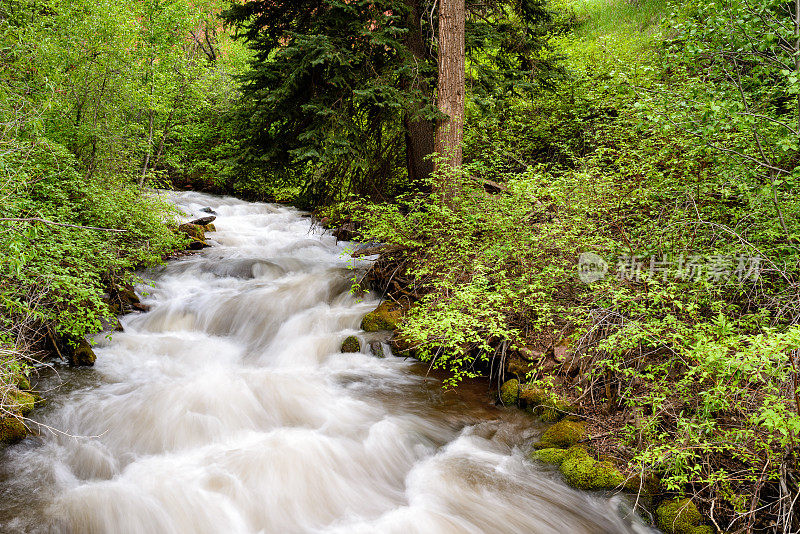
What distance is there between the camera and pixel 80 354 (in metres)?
6.35

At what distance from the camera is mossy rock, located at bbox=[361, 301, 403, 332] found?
7.34 m

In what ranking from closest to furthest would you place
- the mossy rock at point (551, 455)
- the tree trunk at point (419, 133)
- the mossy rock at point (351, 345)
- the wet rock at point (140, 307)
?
the mossy rock at point (551, 455)
the mossy rock at point (351, 345)
the wet rock at point (140, 307)
the tree trunk at point (419, 133)

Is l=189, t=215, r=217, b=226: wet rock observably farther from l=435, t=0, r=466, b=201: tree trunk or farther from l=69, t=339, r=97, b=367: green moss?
l=435, t=0, r=466, b=201: tree trunk

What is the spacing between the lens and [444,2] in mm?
7824

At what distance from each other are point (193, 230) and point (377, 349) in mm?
7764

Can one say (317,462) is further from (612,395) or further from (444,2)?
(444,2)

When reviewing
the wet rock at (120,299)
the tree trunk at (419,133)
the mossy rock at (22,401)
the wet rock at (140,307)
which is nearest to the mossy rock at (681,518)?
the mossy rock at (22,401)

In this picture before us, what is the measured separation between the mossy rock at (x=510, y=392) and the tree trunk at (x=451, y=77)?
380cm

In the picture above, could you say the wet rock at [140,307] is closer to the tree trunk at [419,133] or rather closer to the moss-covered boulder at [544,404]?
the tree trunk at [419,133]

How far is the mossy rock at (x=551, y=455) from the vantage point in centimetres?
445

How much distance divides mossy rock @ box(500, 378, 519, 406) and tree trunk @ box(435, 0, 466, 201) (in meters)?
3.80

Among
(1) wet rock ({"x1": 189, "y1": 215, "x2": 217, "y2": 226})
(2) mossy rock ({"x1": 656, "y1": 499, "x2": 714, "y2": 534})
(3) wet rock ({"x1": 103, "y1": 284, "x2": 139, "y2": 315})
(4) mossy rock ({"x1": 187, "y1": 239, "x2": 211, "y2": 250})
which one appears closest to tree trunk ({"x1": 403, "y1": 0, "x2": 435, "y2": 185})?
(3) wet rock ({"x1": 103, "y1": 284, "x2": 139, "y2": 315})

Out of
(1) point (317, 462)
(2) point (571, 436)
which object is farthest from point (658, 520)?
(1) point (317, 462)

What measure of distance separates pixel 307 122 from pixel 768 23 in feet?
22.7
